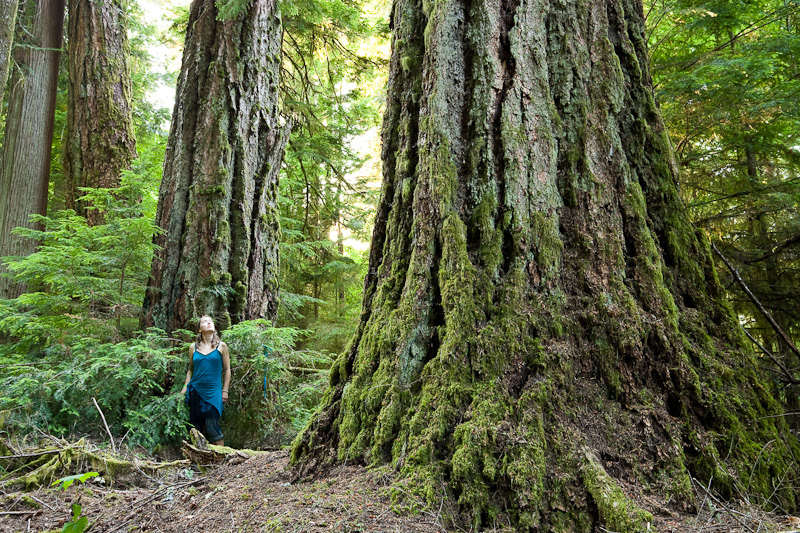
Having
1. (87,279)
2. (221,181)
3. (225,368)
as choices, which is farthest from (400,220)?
(87,279)

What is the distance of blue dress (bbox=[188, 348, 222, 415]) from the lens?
16.5 ft

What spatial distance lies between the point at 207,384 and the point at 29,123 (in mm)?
7538

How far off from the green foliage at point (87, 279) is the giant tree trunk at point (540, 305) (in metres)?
4.28

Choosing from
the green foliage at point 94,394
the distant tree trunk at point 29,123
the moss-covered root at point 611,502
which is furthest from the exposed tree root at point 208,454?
the distant tree trunk at point 29,123

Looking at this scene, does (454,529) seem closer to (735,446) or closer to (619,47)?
(735,446)

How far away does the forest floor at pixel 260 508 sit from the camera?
5.32 feet

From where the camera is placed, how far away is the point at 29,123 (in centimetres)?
868

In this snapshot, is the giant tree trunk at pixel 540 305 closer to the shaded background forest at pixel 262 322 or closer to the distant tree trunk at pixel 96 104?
the shaded background forest at pixel 262 322

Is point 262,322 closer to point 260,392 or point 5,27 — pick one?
point 260,392

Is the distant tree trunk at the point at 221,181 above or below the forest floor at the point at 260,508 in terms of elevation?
above

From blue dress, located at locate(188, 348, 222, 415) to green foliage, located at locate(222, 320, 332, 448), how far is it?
0.35 meters

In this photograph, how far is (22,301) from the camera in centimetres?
516

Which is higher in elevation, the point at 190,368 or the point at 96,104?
the point at 96,104

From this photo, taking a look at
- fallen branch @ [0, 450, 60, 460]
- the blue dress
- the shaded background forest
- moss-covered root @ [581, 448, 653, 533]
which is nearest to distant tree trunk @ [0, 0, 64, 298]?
the shaded background forest
